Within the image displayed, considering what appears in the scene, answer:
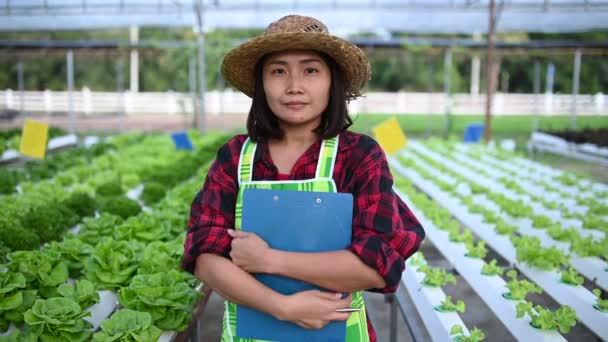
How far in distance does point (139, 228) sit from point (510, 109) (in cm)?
2609

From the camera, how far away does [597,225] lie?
437 centimetres

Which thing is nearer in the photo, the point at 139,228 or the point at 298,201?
the point at 298,201

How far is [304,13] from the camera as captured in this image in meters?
12.7

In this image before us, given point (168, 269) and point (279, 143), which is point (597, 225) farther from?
point (279, 143)

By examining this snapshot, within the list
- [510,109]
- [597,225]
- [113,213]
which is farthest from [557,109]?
[113,213]

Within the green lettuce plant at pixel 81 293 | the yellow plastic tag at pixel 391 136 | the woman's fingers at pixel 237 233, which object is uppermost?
the woman's fingers at pixel 237 233

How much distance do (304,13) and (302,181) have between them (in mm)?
11583

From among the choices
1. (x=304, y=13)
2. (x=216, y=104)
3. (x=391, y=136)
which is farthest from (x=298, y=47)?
(x=216, y=104)

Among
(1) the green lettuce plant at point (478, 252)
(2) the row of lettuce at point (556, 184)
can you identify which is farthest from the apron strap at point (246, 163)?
(2) the row of lettuce at point (556, 184)

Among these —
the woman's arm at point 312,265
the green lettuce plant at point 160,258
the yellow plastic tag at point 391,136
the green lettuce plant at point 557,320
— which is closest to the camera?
the woman's arm at point 312,265

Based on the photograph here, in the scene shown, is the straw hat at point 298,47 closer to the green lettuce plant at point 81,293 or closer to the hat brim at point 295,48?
the hat brim at point 295,48

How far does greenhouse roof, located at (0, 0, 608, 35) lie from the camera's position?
12.7 metres

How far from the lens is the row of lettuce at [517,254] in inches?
107

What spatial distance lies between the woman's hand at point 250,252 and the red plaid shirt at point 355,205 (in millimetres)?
72
